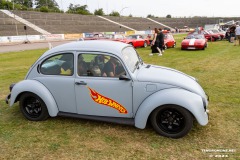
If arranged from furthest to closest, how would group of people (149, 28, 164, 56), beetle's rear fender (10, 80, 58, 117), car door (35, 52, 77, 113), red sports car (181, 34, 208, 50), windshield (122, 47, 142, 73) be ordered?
red sports car (181, 34, 208, 50) < group of people (149, 28, 164, 56) < beetle's rear fender (10, 80, 58, 117) < car door (35, 52, 77, 113) < windshield (122, 47, 142, 73)

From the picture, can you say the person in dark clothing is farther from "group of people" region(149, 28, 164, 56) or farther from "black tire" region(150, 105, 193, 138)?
"group of people" region(149, 28, 164, 56)


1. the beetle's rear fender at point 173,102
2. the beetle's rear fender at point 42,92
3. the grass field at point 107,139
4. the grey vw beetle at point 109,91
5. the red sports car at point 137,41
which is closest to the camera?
the grass field at point 107,139

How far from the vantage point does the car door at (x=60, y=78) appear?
4355 mm

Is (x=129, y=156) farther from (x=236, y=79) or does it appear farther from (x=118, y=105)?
(x=236, y=79)

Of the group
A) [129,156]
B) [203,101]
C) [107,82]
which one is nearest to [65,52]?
[107,82]

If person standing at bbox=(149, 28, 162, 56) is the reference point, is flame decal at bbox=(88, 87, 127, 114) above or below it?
below

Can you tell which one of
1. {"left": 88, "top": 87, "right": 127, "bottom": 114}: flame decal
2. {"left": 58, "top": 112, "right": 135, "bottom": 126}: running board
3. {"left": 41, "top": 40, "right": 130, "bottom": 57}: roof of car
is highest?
{"left": 41, "top": 40, "right": 130, "bottom": 57}: roof of car

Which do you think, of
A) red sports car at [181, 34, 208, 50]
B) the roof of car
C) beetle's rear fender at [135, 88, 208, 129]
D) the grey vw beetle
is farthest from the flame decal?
red sports car at [181, 34, 208, 50]

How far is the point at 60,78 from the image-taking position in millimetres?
4414

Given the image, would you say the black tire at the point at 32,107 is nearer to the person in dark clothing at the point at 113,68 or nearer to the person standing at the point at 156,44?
the person in dark clothing at the point at 113,68

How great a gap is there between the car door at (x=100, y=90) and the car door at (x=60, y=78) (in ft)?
0.50

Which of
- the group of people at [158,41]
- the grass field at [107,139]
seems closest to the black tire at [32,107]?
the grass field at [107,139]

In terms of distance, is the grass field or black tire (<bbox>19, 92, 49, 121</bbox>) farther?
black tire (<bbox>19, 92, 49, 121</bbox>)

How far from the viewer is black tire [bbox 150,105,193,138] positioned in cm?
378
